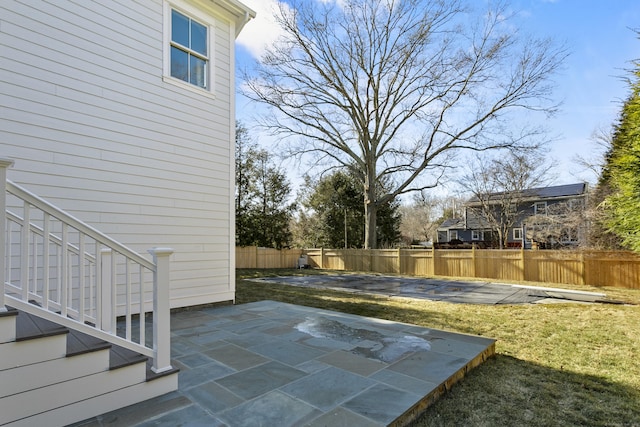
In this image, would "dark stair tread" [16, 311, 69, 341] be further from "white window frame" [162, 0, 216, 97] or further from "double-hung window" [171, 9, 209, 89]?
"double-hung window" [171, 9, 209, 89]

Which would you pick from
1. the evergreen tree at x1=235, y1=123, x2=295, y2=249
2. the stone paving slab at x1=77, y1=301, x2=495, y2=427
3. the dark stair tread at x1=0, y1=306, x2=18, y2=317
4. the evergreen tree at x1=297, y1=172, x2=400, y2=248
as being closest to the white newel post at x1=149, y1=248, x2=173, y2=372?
the stone paving slab at x1=77, y1=301, x2=495, y2=427

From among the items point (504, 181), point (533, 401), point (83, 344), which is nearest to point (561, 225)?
point (504, 181)

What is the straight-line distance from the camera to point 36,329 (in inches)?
80.8

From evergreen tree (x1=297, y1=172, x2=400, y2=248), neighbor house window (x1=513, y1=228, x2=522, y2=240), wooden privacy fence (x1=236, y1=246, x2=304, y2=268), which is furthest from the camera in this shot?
neighbor house window (x1=513, y1=228, x2=522, y2=240)

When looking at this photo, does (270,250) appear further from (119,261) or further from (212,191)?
(119,261)

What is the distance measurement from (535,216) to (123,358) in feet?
72.6

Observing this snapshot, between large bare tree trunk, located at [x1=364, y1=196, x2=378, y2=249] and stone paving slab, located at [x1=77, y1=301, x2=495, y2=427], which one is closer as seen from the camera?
stone paving slab, located at [x1=77, y1=301, x2=495, y2=427]

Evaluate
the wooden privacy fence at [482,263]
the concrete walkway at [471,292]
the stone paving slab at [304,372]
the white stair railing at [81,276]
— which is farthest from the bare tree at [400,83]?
the white stair railing at [81,276]

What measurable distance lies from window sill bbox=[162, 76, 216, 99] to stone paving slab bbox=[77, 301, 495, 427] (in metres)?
3.75

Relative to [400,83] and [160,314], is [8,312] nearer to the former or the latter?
[160,314]

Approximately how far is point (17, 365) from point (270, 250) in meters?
15.1

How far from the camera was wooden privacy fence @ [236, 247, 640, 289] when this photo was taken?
9992 millimetres

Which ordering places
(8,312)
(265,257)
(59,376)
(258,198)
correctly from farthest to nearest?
(258,198) → (265,257) → (59,376) → (8,312)

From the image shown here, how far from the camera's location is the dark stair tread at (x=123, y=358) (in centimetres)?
228
